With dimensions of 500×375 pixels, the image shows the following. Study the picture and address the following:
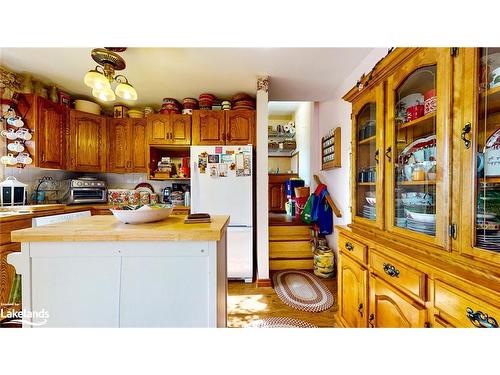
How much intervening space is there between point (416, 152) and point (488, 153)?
333 mm

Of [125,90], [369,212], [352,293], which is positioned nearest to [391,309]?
[352,293]

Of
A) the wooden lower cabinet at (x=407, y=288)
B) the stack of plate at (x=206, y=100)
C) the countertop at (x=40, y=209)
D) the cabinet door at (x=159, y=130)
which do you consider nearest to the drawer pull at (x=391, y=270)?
the wooden lower cabinet at (x=407, y=288)

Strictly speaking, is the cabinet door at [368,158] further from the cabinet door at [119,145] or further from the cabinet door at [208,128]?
the cabinet door at [119,145]

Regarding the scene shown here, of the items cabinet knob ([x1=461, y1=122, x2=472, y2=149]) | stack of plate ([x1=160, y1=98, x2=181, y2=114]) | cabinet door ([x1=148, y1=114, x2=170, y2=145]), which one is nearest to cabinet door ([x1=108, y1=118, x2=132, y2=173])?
cabinet door ([x1=148, y1=114, x2=170, y2=145])

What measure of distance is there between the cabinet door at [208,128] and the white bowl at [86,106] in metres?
1.51

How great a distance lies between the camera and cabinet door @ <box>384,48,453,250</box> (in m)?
0.80

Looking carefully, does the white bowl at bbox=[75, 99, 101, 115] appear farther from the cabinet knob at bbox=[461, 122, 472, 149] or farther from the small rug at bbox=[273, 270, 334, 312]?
the cabinet knob at bbox=[461, 122, 472, 149]

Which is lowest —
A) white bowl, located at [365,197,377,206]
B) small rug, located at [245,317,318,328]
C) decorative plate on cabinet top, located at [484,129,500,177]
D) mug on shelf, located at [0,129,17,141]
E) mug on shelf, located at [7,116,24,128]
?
small rug, located at [245,317,318,328]

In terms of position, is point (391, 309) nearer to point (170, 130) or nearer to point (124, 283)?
point (124, 283)

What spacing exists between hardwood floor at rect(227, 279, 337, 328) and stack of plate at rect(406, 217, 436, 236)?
113 centimetres

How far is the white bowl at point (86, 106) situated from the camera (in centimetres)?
277

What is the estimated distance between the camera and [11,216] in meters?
1.84

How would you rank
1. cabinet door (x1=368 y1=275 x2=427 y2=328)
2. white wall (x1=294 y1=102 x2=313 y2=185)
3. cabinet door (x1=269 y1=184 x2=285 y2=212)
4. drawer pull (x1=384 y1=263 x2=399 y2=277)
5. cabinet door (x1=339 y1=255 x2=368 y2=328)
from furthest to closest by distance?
cabinet door (x1=269 y1=184 x2=285 y2=212)
white wall (x1=294 y1=102 x2=313 y2=185)
cabinet door (x1=339 y1=255 x2=368 y2=328)
drawer pull (x1=384 y1=263 x2=399 y2=277)
cabinet door (x1=368 y1=275 x2=427 y2=328)
